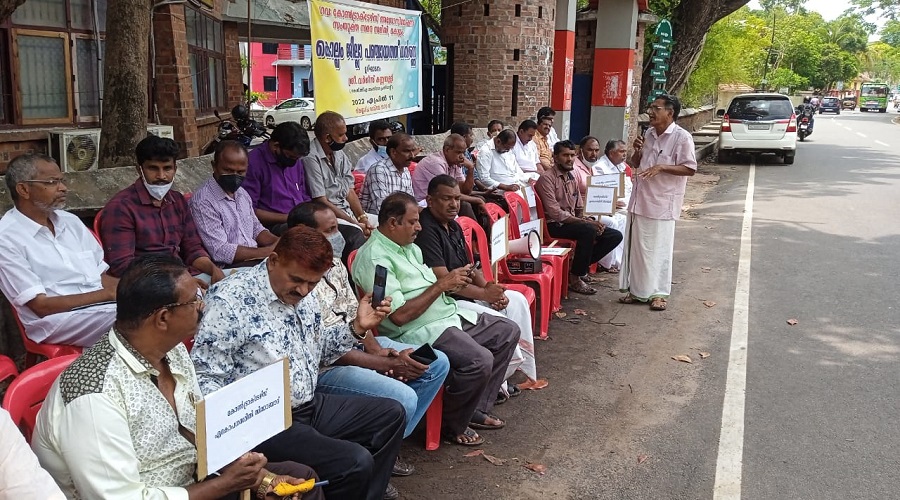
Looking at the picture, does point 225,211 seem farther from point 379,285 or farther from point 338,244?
point 379,285

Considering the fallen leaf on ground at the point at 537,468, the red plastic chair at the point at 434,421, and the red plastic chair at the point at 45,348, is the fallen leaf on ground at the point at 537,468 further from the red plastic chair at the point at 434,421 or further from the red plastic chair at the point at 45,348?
the red plastic chair at the point at 45,348

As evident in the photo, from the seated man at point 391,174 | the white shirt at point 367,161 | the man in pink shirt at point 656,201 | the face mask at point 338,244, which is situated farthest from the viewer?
the white shirt at point 367,161

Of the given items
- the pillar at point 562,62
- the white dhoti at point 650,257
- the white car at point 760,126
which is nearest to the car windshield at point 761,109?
the white car at point 760,126

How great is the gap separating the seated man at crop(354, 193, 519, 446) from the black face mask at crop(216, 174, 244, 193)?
109cm

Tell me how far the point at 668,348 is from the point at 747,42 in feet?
94.6

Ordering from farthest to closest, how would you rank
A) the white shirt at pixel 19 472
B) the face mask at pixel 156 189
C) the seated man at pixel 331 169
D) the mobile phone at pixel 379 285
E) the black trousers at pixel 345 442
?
1. the seated man at pixel 331 169
2. the face mask at pixel 156 189
3. the mobile phone at pixel 379 285
4. the black trousers at pixel 345 442
5. the white shirt at pixel 19 472

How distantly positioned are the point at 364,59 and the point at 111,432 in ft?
19.9

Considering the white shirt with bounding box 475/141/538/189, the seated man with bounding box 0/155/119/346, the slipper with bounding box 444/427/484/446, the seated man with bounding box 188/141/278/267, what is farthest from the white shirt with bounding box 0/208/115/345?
the white shirt with bounding box 475/141/538/189

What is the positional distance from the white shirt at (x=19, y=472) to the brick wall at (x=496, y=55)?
1065cm

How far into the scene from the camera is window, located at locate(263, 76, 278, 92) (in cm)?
4234

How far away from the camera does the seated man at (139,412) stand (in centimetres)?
198

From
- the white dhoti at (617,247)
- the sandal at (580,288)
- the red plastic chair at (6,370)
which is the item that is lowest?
the sandal at (580,288)

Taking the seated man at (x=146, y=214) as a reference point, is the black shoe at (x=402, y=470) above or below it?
below

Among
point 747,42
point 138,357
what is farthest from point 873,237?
point 747,42
